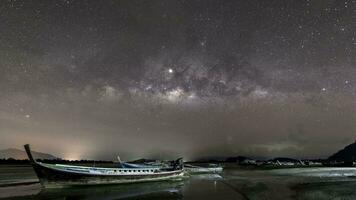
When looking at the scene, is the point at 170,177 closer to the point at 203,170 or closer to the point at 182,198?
the point at 182,198

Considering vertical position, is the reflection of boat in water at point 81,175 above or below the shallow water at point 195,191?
above

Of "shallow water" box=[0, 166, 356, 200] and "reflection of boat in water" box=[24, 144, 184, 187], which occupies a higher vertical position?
"reflection of boat in water" box=[24, 144, 184, 187]

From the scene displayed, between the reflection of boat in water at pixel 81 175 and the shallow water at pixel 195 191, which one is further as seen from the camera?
the reflection of boat in water at pixel 81 175

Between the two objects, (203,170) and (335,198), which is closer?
(335,198)

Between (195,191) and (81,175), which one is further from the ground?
(81,175)

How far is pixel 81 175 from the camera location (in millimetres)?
34094

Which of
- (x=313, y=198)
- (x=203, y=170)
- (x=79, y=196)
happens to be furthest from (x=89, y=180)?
(x=203, y=170)

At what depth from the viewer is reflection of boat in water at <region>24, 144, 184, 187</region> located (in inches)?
1271

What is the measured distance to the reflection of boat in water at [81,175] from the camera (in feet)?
106

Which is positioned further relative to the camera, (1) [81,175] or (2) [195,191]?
(1) [81,175]

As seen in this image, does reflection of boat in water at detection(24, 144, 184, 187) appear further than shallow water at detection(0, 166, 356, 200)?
Yes

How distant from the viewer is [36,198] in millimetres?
26281

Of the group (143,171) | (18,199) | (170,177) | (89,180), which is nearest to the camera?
(18,199)

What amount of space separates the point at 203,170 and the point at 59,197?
55505 mm
